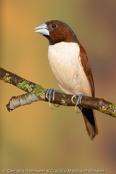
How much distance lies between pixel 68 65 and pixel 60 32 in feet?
0.64

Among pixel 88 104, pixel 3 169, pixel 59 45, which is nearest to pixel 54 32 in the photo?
pixel 59 45

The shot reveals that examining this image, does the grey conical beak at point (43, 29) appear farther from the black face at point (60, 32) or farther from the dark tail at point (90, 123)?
the dark tail at point (90, 123)

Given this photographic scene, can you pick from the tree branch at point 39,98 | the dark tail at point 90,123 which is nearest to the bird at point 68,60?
the dark tail at point 90,123

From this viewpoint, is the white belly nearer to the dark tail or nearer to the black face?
the black face

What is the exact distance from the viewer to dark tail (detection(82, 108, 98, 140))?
1.32 metres

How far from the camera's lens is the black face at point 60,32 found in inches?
50.0

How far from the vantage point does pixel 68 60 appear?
1180 mm

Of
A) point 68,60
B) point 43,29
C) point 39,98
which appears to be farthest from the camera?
point 43,29

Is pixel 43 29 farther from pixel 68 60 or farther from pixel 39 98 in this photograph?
pixel 39 98

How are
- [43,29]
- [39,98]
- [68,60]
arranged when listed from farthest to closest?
[43,29] → [68,60] → [39,98]

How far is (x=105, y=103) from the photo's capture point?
962 mm

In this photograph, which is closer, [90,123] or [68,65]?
[68,65]

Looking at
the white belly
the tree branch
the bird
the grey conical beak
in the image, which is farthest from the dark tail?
the grey conical beak

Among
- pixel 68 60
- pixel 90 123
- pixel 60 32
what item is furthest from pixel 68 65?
pixel 90 123
